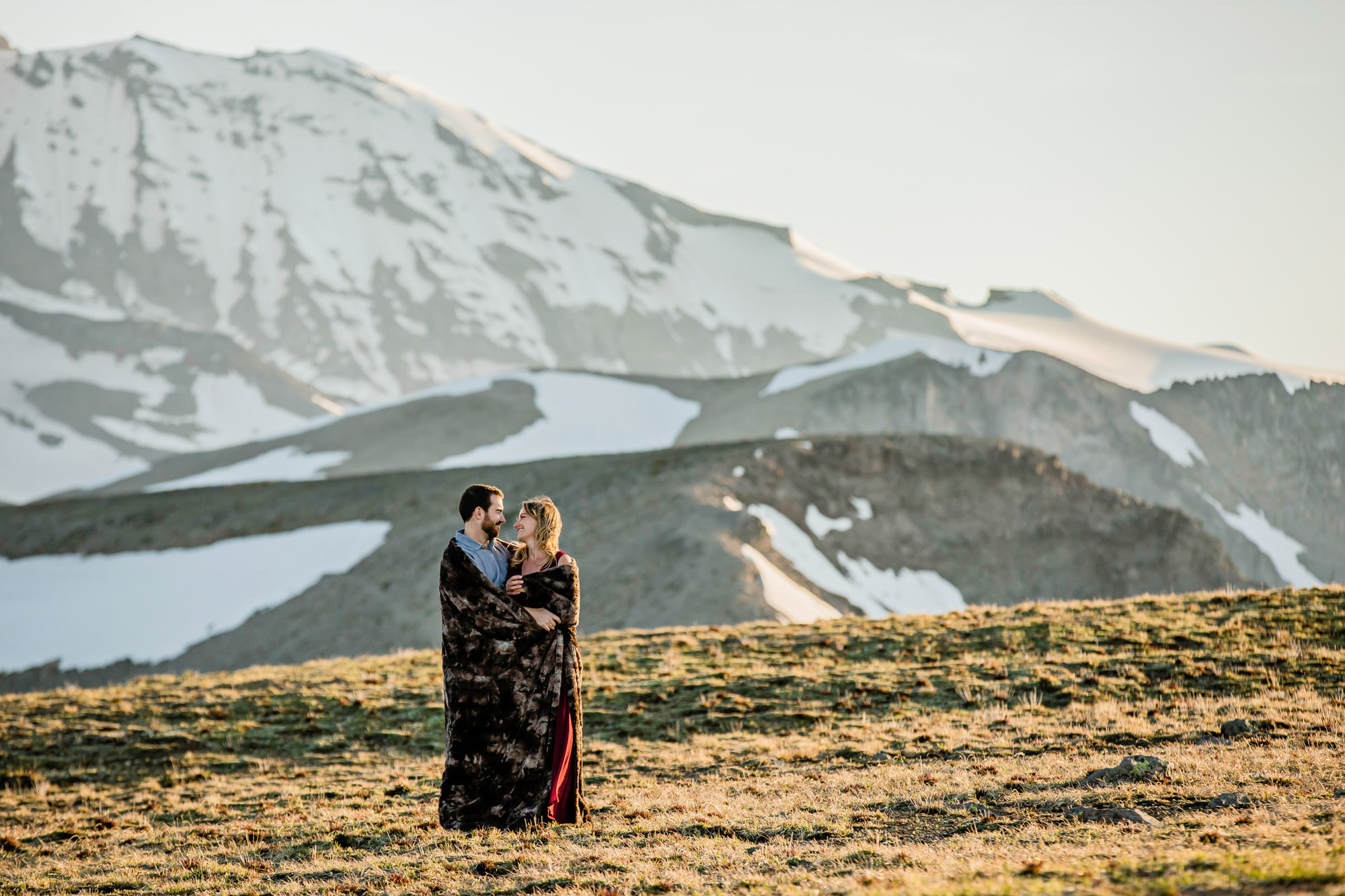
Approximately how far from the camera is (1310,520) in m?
69.9

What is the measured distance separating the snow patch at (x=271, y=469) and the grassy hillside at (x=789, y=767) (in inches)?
2135

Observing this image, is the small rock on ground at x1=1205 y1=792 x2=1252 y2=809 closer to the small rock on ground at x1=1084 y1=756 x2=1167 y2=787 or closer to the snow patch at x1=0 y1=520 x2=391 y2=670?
the small rock on ground at x1=1084 y1=756 x2=1167 y2=787

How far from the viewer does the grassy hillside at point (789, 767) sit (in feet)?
23.5

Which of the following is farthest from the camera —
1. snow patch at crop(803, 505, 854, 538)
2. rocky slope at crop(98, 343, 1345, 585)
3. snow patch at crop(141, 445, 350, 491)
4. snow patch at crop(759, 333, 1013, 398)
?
snow patch at crop(759, 333, 1013, 398)

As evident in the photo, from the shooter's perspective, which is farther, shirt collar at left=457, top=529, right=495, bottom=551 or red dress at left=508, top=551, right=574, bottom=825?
red dress at left=508, top=551, right=574, bottom=825

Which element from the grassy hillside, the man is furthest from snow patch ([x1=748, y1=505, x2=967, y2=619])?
the man

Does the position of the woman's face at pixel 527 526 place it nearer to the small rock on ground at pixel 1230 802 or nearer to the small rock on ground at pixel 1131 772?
the small rock on ground at pixel 1131 772

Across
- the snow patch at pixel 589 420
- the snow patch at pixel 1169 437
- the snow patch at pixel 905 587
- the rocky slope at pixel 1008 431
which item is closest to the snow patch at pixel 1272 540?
the rocky slope at pixel 1008 431

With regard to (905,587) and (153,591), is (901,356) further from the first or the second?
(153,591)

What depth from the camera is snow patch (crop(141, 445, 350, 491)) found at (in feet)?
236

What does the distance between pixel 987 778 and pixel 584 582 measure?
89.5 ft

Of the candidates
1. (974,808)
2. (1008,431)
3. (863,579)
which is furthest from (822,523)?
(1008,431)

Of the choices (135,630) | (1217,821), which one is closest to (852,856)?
(1217,821)

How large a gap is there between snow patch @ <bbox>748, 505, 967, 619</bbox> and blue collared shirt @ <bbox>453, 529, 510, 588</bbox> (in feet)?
93.8
